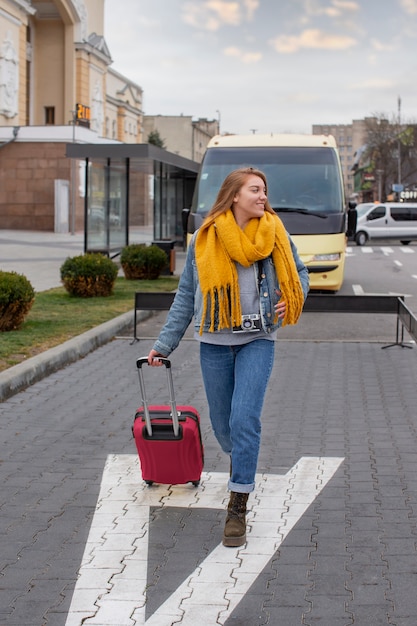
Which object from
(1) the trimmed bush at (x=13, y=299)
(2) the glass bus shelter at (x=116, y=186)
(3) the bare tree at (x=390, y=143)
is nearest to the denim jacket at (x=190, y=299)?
(1) the trimmed bush at (x=13, y=299)

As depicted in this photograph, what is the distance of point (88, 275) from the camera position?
16.5 meters

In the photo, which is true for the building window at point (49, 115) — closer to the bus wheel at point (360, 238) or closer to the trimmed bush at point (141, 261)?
the bus wheel at point (360, 238)

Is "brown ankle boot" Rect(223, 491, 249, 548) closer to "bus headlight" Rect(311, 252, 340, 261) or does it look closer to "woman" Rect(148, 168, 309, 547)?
"woman" Rect(148, 168, 309, 547)

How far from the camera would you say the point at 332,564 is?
439 centimetres

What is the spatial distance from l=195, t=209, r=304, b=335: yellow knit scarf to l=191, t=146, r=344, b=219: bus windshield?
1191 centimetres

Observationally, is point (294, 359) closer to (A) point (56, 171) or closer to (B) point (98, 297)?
(B) point (98, 297)

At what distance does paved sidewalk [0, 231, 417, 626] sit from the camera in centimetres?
393

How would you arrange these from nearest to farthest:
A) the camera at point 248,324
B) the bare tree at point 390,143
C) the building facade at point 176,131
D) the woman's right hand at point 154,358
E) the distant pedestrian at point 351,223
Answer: the camera at point 248,324
the woman's right hand at point 154,358
the distant pedestrian at point 351,223
the bare tree at point 390,143
the building facade at point 176,131

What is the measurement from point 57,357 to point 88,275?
21.3 ft

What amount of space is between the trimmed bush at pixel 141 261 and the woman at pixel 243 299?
16103 millimetres

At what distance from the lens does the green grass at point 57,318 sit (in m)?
10.4

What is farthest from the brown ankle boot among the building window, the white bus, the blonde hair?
the building window

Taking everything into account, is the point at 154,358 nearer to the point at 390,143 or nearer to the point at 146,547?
the point at 146,547

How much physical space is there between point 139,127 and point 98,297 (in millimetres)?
70106
